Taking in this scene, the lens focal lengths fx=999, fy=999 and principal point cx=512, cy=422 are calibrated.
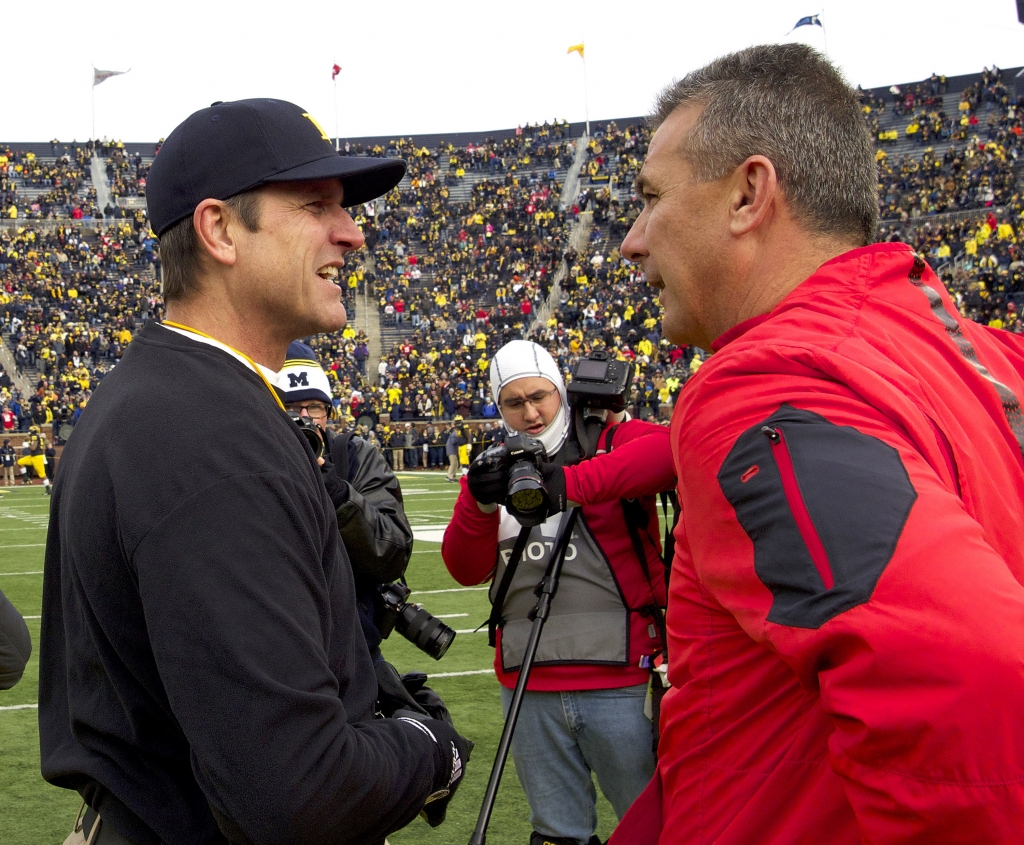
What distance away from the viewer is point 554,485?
3.11m

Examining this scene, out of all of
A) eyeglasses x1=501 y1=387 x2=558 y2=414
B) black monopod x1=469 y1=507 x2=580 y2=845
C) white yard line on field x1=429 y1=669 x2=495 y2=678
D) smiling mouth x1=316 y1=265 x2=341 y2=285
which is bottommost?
white yard line on field x1=429 y1=669 x2=495 y2=678

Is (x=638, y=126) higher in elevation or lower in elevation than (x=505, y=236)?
higher

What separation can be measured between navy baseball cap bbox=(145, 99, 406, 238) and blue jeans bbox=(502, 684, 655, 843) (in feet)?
6.92

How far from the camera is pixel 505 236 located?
42625 millimetres

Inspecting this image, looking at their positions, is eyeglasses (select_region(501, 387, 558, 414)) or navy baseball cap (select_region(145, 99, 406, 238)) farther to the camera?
eyeglasses (select_region(501, 387, 558, 414))

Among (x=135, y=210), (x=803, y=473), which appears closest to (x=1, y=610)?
(x=803, y=473)

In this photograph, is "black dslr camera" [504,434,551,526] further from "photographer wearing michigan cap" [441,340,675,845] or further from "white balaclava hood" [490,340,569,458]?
"white balaclava hood" [490,340,569,458]

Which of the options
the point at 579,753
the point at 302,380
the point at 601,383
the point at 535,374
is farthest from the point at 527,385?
the point at 579,753

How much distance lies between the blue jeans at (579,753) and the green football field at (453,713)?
3.14ft

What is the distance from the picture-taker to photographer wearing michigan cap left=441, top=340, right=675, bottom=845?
3199mm

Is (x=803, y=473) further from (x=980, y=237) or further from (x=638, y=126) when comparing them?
(x=638, y=126)

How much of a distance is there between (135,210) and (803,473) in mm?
47127

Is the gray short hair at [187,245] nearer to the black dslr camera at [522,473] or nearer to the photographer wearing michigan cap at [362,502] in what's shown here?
the photographer wearing michigan cap at [362,502]

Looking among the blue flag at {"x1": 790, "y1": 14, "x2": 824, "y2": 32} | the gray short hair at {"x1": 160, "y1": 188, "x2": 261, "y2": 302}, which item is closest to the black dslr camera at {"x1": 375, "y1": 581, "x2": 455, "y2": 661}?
the gray short hair at {"x1": 160, "y1": 188, "x2": 261, "y2": 302}
